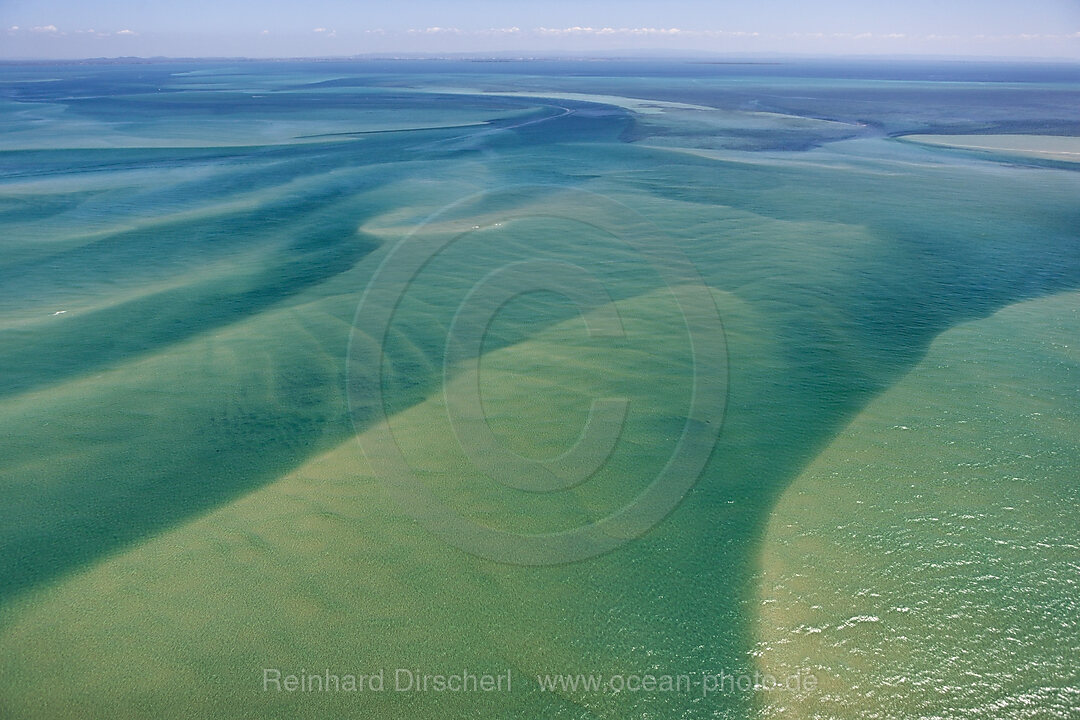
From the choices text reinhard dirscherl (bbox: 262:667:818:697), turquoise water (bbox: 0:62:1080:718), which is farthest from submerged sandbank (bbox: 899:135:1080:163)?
text reinhard dirscherl (bbox: 262:667:818:697)

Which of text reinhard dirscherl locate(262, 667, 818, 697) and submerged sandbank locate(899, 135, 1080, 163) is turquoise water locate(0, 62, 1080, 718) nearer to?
text reinhard dirscherl locate(262, 667, 818, 697)

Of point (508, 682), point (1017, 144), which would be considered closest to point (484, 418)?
point (508, 682)

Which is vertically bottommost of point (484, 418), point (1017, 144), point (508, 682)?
point (508, 682)

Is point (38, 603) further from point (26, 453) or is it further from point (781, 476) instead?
point (781, 476)

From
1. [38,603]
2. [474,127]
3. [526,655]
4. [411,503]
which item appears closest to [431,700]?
[526,655]

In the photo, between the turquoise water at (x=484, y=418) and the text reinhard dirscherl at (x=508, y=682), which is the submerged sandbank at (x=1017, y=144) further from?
the text reinhard dirscherl at (x=508, y=682)

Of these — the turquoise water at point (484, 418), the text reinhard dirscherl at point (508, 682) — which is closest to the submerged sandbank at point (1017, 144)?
the turquoise water at point (484, 418)

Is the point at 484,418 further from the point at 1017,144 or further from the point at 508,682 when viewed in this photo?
the point at 1017,144
